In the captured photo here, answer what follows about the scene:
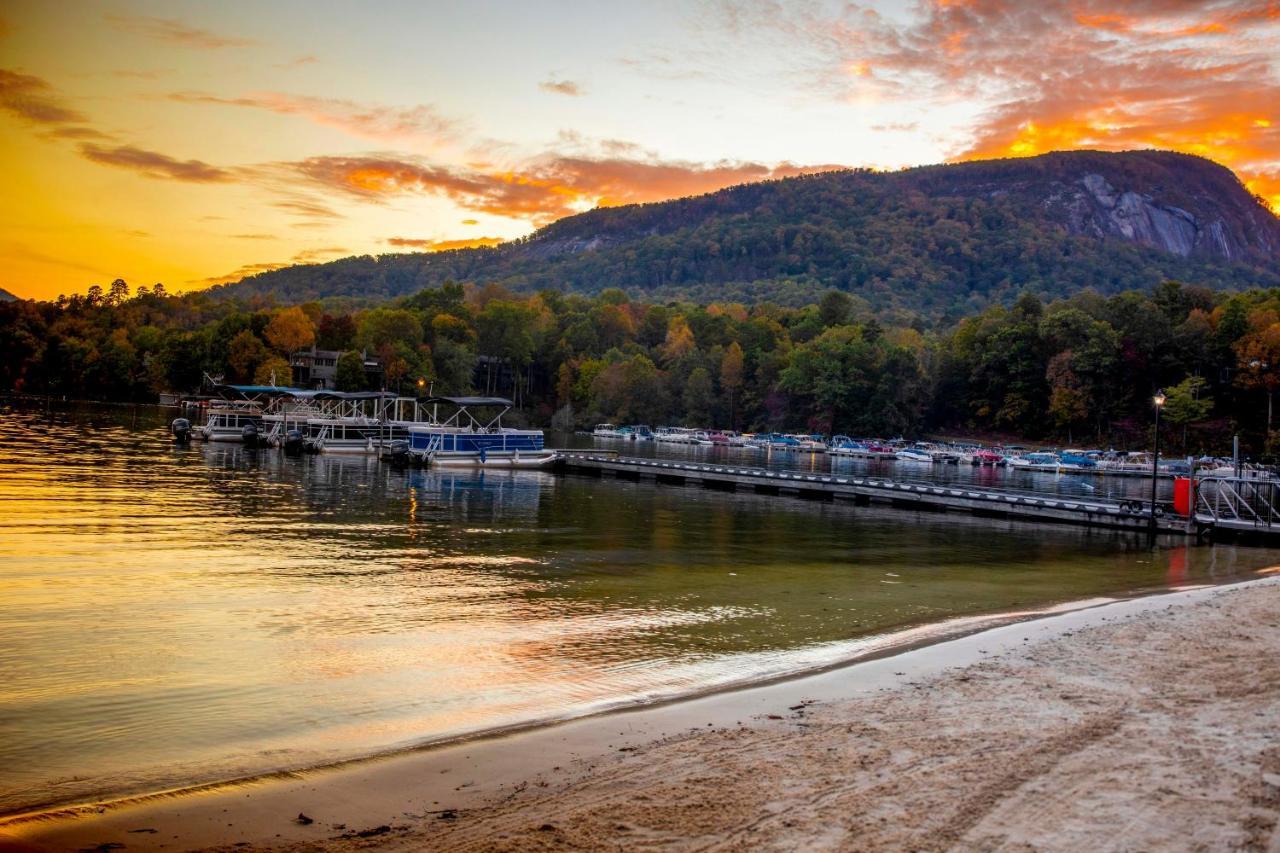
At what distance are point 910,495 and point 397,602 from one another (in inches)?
1325

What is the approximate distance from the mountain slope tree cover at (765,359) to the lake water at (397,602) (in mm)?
77703

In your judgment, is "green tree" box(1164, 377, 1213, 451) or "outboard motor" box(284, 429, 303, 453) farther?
"green tree" box(1164, 377, 1213, 451)

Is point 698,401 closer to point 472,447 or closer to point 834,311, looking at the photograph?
point 834,311

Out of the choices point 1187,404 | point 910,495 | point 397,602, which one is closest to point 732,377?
point 1187,404

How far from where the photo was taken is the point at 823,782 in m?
8.72

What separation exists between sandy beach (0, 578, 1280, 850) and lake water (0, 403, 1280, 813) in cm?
108

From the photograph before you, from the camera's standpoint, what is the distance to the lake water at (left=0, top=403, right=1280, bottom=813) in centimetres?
1118

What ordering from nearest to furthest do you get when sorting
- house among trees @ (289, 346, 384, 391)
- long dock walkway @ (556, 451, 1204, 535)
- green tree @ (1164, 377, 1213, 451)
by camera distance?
long dock walkway @ (556, 451, 1204, 535)
green tree @ (1164, 377, 1213, 451)
house among trees @ (289, 346, 384, 391)

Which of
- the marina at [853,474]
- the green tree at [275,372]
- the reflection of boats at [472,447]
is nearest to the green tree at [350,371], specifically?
the green tree at [275,372]

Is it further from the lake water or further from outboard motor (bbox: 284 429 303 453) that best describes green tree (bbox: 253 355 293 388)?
the lake water

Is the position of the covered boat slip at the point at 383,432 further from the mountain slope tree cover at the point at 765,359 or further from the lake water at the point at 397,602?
the mountain slope tree cover at the point at 765,359

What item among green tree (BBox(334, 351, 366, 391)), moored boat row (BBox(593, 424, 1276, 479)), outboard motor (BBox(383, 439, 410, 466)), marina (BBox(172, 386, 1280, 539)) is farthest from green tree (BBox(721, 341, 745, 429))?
outboard motor (BBox(383, 439, 410, 466))

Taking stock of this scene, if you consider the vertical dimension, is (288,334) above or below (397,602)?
above

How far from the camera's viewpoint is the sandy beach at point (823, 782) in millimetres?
7551
